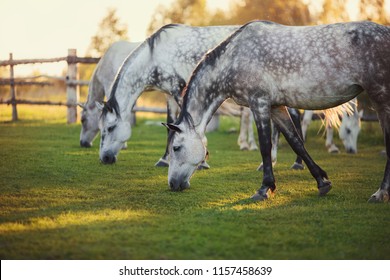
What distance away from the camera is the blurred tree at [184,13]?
21.7m

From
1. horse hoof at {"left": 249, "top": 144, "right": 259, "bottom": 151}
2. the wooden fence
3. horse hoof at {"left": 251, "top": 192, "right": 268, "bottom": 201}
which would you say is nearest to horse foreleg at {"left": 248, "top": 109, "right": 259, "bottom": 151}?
horse hoof at {"left": 249, "top": 144, "right": 259, "bottom": 151}

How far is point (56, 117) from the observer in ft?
61.8

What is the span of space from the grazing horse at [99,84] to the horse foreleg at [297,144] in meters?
5.12

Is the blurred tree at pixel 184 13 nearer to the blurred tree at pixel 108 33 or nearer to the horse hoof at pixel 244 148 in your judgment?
the blurred tree at pixel 108 33

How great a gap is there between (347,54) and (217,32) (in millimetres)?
2885

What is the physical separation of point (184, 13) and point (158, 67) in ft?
47.5

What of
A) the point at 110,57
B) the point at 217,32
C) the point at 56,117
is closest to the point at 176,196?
the point at 217,32

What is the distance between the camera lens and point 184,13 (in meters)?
22.2

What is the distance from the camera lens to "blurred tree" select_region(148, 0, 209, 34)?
21.7 meters

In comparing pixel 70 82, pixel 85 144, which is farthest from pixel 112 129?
pixel 70 82

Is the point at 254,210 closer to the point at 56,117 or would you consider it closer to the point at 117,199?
the point at 117,199

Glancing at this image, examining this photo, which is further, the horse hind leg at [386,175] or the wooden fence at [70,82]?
the wooden fence at [70,82]

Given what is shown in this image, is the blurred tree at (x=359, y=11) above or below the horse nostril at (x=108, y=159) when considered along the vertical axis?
above

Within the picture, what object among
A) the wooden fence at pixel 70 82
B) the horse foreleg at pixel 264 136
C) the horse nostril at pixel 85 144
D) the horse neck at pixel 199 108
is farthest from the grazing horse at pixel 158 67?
the wooden fence at pixel 70 82
